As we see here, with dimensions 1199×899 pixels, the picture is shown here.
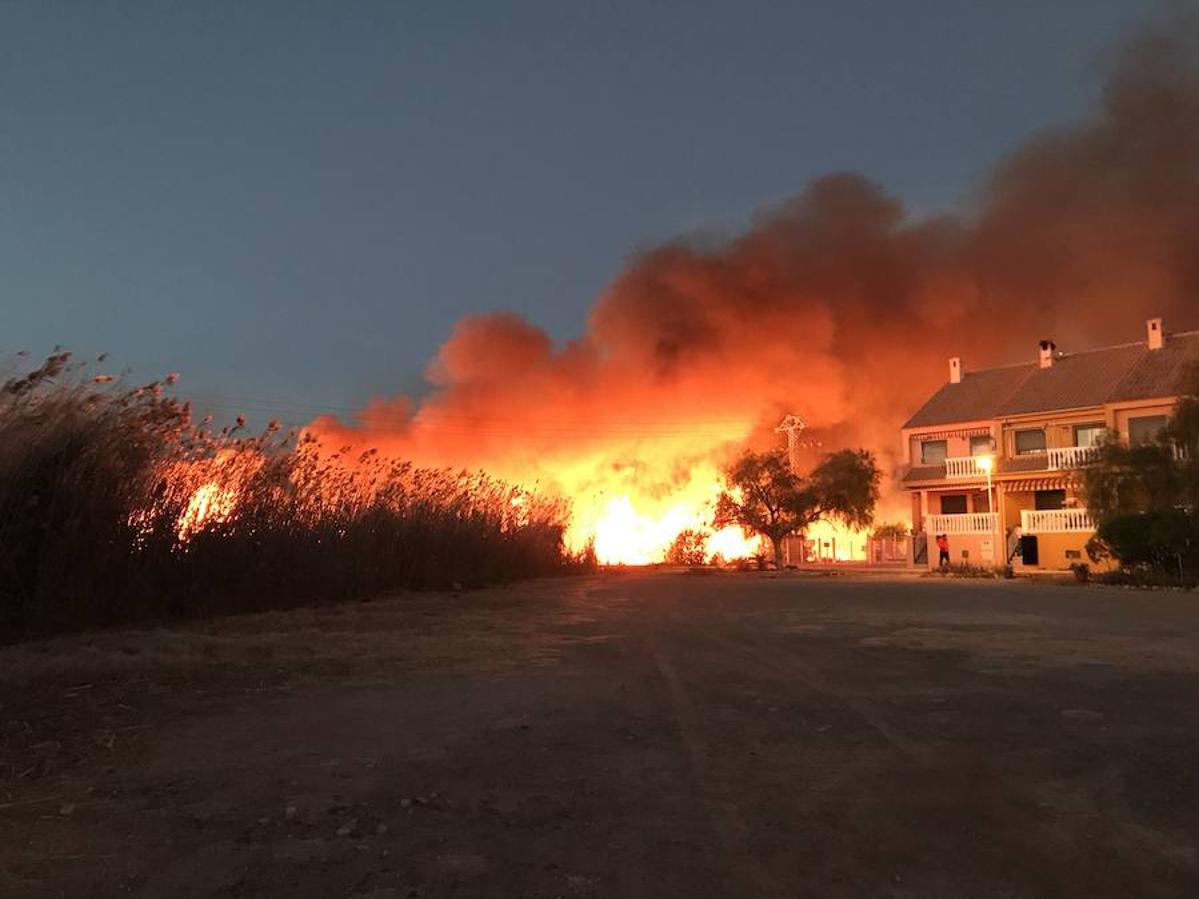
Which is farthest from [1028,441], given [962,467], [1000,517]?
[1000,517]

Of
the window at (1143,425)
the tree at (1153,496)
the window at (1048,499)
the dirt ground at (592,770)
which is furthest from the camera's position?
the window at (1048,499)

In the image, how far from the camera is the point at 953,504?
4381 centimetres

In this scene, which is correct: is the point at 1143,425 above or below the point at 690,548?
above

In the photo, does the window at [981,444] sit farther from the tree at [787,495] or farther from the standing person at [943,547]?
the tree at [787,495]

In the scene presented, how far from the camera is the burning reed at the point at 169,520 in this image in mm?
9961

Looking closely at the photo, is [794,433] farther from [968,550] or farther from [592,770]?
[592,770]

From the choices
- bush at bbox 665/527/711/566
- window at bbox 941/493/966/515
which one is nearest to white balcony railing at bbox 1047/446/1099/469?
window at bbox 941/493/966/515

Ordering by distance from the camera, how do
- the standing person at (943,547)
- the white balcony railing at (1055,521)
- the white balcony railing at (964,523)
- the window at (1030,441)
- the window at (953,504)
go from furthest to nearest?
the window at (953,504)
the window at (1030,441)
the standing person at (943,547)
the white balcony railing at (964,523)
the white balcony railing at (1055,521)

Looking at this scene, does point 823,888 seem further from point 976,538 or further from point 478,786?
→ point 976,538

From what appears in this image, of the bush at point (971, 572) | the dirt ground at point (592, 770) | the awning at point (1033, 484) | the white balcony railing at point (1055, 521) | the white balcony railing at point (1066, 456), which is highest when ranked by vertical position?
the white balcony railing at point (1066, 456)

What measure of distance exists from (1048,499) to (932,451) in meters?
6.44

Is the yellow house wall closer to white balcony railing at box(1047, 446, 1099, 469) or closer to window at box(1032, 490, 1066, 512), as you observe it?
window at box(1032, 490, 1066, 512)

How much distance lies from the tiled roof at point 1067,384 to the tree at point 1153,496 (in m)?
9.91

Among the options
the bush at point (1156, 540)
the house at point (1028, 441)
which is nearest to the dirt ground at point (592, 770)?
the bush at point (1156, 540)
